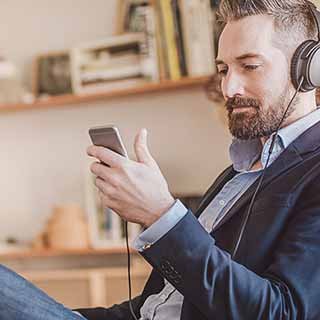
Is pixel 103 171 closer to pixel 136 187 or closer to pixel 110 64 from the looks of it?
pixel 136 187

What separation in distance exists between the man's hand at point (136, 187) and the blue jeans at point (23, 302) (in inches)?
7.6

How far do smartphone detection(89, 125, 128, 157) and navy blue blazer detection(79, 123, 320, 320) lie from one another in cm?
16

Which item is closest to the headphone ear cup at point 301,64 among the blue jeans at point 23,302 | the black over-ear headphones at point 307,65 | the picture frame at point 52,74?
the black over-ear headphones at point 307,65

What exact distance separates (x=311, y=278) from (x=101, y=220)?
1384 mm

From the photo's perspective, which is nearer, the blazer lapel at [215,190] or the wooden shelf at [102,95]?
the blazer lapel at [215,190]

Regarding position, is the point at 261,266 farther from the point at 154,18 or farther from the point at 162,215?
the point at 154,18

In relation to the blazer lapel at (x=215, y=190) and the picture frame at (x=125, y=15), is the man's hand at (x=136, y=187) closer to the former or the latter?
the blazer lapel at (x=215, y=190)

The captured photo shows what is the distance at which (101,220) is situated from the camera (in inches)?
89.0

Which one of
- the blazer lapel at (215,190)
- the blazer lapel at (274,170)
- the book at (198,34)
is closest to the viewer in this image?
the blazer lapel at (274,170)

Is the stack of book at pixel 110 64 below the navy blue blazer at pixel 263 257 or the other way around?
the other way around

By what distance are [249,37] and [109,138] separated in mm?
325

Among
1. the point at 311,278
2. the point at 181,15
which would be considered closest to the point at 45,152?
the point at 181,15

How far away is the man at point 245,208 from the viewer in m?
0.93

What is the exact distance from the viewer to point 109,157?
987 mm
